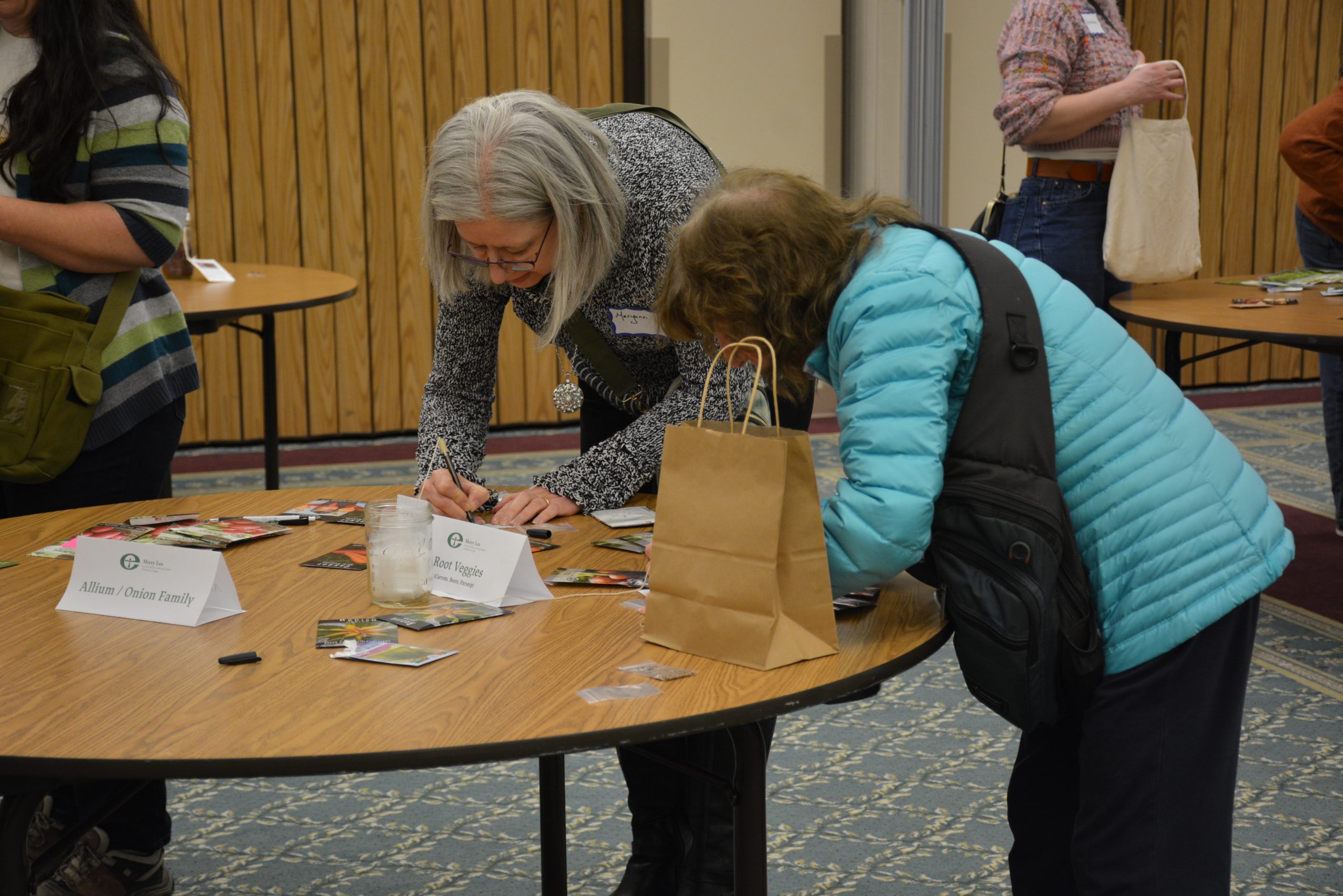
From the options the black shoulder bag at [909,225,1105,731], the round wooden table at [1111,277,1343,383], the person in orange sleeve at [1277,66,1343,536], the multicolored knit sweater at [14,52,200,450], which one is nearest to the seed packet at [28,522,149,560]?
the multicolored knit sweater at [14,52,200,450]

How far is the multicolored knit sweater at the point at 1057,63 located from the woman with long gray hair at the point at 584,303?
203 cm

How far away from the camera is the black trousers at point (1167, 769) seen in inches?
58.4

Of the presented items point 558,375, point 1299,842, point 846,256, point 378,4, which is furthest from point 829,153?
point 846,256

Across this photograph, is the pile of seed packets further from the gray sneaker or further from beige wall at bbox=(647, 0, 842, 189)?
beige wall at bbox=(647, 0, 842, 189)

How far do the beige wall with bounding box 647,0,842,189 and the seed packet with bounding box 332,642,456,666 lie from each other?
4.98 m

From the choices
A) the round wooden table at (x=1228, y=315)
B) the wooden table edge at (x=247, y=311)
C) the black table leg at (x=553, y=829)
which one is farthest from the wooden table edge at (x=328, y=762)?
the wooden table edge at (x=247, y=311)

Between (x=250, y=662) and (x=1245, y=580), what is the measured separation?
106 cm

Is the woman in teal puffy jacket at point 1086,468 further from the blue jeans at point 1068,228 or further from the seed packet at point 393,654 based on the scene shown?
the blue jeans at point 1068,228

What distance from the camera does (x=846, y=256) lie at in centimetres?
144

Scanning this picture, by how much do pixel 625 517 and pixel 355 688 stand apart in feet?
2.32

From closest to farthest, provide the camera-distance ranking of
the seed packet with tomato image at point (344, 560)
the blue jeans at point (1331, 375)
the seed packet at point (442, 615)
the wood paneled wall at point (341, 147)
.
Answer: the seed packet at point (442, 615), the seed packet with tomato image at point (344, 560), the blue jeans at point (1331, 375), the wood paneled wall at point (341, 147)

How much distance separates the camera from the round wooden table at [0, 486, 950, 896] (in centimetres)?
113

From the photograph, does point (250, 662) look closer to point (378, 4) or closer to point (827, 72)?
point (378, 4)

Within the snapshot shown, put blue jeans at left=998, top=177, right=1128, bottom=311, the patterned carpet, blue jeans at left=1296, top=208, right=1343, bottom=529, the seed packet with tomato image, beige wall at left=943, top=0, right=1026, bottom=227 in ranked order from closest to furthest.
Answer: the seed packet with tomato image → the patterned carpet → blue jeans at left=998, top=177, right=1128, bottom=311 → blue jeans at left=1296, top=208, right=1343, bottom=529 → beige wall at left=943, top=0, right=1026, bottom=227
